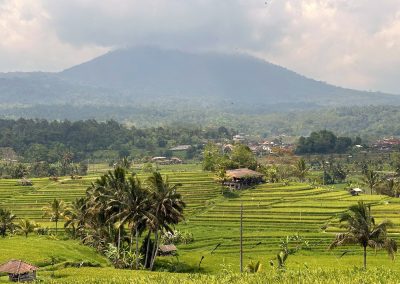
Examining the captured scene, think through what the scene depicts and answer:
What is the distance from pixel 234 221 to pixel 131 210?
2901 cm

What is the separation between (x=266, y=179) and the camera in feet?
364

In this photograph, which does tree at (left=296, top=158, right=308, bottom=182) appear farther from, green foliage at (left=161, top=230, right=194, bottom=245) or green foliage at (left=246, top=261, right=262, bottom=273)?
green foliage at (left=246, top=261, right=262, bottom=273)

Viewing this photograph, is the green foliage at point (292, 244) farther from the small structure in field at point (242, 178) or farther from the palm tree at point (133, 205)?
the small structure in field at point (242, 178)

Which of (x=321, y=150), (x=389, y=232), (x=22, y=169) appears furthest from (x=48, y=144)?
(x=389, y=232)

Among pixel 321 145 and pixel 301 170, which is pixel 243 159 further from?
pixel 321 145

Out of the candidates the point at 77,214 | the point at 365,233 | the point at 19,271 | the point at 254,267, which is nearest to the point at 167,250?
the point at 77,214

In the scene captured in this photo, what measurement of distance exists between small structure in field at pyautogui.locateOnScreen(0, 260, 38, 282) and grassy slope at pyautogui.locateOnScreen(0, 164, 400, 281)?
3.76m

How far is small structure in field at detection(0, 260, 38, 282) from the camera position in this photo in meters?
41.3

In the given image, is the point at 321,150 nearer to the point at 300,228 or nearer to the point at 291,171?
the point at 291,171

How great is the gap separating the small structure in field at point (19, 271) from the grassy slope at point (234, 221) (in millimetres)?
3763

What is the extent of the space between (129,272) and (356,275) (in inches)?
780

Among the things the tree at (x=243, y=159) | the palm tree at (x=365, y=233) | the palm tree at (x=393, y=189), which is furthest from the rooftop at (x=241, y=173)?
the palm tree at (x=365, y=233)

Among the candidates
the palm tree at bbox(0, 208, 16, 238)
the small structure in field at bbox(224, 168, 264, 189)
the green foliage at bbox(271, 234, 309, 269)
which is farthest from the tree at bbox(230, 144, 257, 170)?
the palm tree at bbox(0, 208, 16, 238)

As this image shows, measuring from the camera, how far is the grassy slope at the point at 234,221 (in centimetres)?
5366
